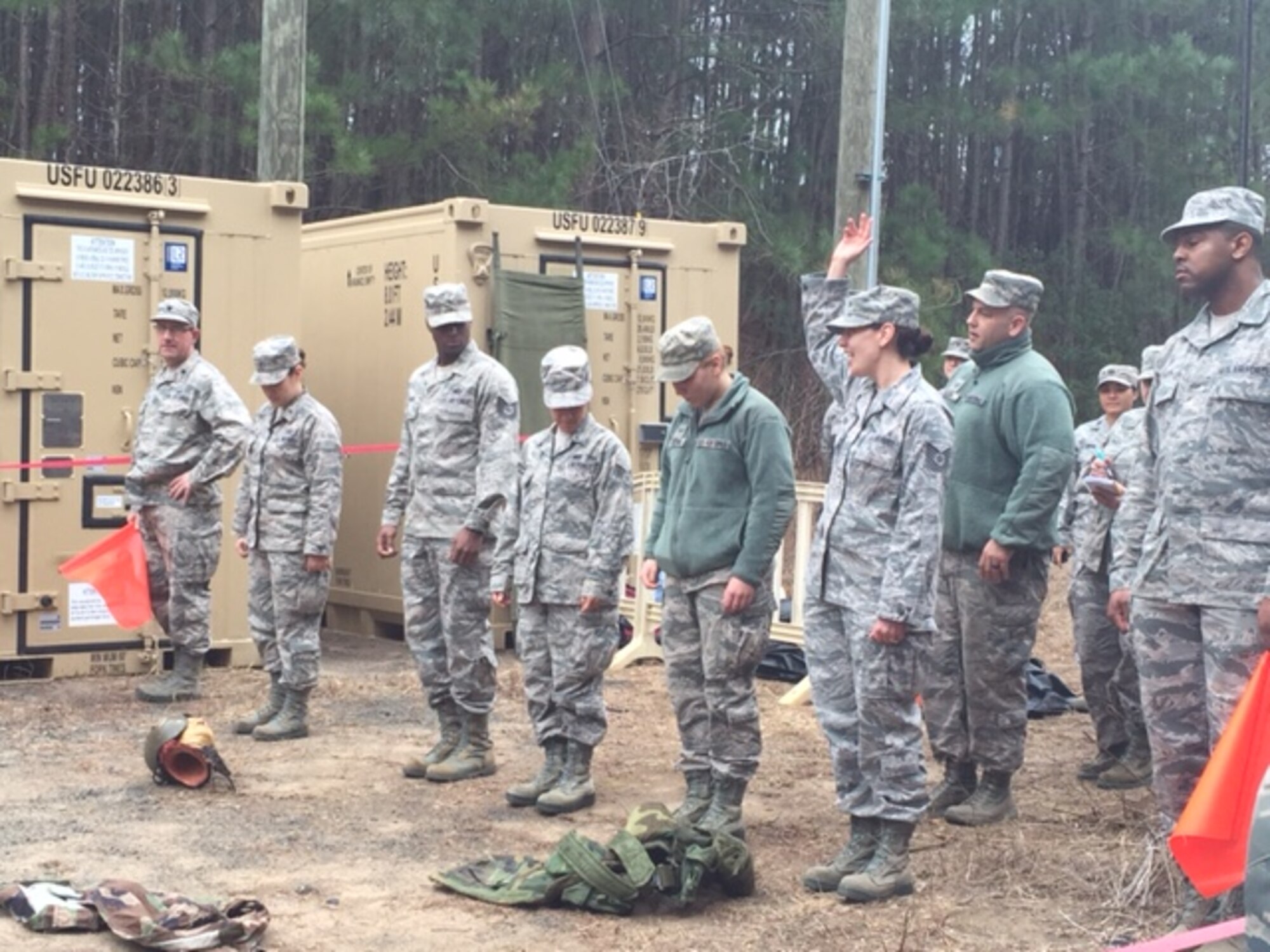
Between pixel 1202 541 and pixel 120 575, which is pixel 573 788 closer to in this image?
pixel 1202 541

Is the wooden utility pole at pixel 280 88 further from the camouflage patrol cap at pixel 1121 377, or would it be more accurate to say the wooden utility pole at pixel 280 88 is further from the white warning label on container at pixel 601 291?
the camouflage patrol cap at pixel 1121 377

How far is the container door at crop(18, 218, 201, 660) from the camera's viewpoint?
9391 mm

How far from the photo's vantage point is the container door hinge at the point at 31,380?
929cm

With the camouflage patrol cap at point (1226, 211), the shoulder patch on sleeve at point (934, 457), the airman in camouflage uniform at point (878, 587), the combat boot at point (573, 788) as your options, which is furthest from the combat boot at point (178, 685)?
the camouflage patrol cap at point (1226, 211)

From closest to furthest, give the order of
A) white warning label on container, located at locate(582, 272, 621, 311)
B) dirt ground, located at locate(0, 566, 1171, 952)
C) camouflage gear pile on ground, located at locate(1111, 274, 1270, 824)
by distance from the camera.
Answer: camouflage gear pile on ground, located at locate(1111, 274, 1270, 824) → dirt ground, located at locate(0, 566, 1171, 952) → white warning label on container, located at locate(582, 272, 621, 311)

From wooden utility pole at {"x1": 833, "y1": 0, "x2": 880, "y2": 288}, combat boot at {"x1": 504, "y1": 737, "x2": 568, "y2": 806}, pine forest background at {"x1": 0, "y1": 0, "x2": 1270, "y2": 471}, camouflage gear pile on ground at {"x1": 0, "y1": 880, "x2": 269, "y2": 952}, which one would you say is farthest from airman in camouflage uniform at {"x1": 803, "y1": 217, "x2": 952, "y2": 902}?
pine forest background at {"x1": 0, "y1": 0, "x2": 1270, "y2": 471}

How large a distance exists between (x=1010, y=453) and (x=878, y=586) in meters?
1.33

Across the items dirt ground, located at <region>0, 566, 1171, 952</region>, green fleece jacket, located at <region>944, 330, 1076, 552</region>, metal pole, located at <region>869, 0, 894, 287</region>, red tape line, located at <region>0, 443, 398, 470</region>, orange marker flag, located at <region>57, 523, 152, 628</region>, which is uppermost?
metal pole, located at <region>869, 0, 894, 287</region>

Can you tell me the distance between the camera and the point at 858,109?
1176cm

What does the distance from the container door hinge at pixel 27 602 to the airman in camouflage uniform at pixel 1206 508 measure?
624cm

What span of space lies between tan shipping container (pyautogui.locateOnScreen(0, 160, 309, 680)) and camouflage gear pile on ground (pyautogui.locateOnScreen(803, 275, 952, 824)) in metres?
5.05

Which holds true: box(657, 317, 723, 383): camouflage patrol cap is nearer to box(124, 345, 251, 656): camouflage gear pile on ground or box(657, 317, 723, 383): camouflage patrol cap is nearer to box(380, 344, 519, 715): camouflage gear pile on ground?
box(380, 344, 519, 715): camouflage gear pile on ground

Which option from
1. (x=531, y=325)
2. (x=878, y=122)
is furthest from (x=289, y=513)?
(x=878, y=122)

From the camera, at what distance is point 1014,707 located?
6.73m
